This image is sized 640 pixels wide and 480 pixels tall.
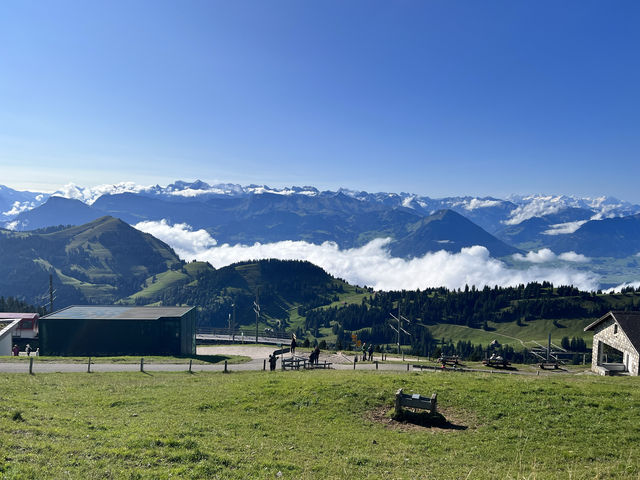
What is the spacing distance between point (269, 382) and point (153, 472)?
686 inches

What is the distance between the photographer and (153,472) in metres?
14.0

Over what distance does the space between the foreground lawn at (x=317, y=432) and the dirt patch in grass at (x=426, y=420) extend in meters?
0.14

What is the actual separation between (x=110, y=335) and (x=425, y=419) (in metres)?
63.5

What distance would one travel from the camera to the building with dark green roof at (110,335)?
68312mm

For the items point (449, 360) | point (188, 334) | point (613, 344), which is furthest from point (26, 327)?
point (613, 344)

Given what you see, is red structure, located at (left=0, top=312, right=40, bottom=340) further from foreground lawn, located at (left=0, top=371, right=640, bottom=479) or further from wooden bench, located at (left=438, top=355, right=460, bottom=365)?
wooden bench, located at (left=438, top=355, right=460, bottom=365)

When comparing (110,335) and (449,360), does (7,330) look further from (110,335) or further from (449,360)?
(449,360)

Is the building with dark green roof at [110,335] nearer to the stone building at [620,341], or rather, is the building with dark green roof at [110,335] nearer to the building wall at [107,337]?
the building wall at [107,337]

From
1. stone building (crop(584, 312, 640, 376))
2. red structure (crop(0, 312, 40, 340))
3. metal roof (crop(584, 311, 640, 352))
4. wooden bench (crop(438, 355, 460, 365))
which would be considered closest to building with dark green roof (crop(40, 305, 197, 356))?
red structure (crop(0, 312, 40, 340))

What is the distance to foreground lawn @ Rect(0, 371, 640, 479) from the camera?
48.8ft

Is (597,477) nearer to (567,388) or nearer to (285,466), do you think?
(285,466)

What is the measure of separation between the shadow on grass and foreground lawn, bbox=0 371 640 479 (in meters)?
0.48

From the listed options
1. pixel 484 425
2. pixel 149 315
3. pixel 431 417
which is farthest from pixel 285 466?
pixel 149 315

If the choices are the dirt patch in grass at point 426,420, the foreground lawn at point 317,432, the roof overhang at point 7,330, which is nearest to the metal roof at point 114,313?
the roof overhang at point 7,330
